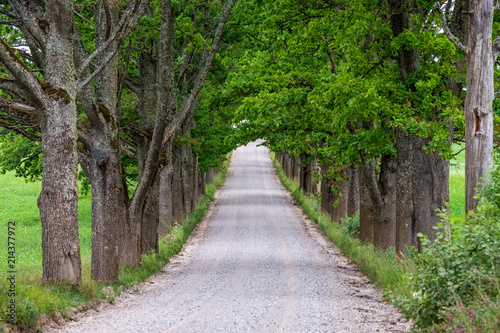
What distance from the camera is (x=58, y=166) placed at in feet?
36.1

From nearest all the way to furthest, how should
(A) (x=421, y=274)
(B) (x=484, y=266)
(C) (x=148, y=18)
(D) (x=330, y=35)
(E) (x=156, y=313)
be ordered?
1. (B) (x=484, y=266)
2. (A) (x=421, y=274)
3. (E) (x=156, y=313)
4. (C) (x=148, y=18)
5. (D) (x=330, y=35)

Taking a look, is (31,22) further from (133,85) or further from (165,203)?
(165,203)

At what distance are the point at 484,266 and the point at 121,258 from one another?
1068 centimetres

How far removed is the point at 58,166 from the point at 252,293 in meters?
5.01

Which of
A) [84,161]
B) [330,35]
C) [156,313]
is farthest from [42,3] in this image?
[330,35]

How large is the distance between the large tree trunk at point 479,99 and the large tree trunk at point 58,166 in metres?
6.76

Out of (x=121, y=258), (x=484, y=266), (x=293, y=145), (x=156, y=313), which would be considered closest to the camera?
(x=484, y=266)

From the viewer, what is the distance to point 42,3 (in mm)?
13930

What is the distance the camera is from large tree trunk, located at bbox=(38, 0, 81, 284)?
36.1ft

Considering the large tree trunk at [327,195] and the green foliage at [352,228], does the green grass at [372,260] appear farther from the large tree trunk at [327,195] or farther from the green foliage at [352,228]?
the large tree trunk at [327,195]

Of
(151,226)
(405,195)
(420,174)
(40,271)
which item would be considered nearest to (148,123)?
(151,226)

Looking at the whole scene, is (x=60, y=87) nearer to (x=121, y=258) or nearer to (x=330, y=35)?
(x=121, y=258)

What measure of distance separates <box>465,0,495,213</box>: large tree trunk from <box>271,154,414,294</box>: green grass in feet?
6.53

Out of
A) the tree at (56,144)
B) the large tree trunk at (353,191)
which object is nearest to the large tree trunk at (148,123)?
the tree at (56,144)
